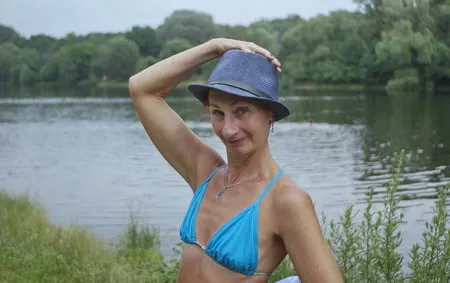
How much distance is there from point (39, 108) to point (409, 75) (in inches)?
1409

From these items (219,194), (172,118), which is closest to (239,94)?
(219,194)

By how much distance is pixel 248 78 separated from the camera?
8.35ft

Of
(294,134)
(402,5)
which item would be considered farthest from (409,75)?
(294,134)

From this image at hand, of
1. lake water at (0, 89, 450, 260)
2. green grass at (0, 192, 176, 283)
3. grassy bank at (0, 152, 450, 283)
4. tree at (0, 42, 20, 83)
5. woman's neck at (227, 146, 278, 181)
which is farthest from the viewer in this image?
tree at (0, 42, 20, 83)

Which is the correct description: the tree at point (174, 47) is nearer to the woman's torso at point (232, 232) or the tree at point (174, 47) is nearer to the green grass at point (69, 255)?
the green grass at point (69, 255)

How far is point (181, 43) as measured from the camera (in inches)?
4077

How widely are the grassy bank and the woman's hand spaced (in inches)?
101

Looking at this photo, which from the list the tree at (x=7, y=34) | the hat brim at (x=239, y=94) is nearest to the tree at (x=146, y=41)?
the tree at (x=7, y=34)

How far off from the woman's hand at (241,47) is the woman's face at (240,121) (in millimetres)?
197

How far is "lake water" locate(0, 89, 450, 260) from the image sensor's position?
1538 centimetres

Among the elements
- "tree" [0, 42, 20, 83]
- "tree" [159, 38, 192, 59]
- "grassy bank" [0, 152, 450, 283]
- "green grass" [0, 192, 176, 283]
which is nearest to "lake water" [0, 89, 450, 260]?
"green grass" [0, 192, 176, 283]

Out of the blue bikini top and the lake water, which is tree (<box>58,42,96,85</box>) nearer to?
the lake water

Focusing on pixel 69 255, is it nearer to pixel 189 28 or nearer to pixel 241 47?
pixel 241 47

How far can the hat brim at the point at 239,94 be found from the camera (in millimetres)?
2488
